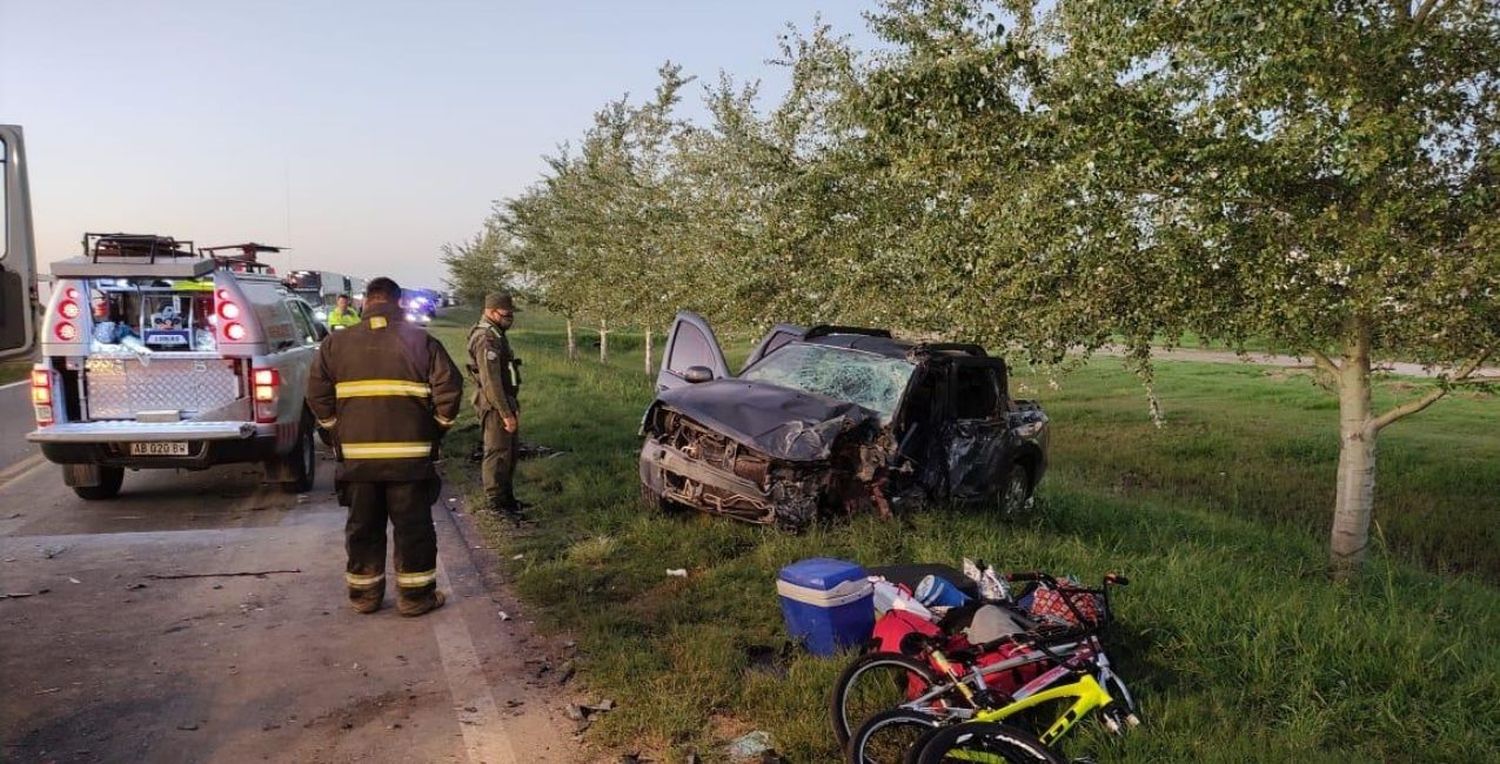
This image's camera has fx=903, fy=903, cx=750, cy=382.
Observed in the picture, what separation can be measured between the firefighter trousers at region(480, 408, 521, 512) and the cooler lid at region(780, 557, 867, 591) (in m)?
3.75

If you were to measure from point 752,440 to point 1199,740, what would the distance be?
3.40m

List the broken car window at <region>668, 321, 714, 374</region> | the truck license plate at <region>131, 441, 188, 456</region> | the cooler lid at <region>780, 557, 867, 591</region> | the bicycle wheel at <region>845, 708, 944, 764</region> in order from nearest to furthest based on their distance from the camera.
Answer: the bicycle wheel at <region>845, 708, 944, 764</region> < the cooler lid at <region>780, 557, 867, 591</region> < the truck license plate at <region>131, 441, 188, 456</region> < the broken car window at <region>668, 321, 714, 374</region>

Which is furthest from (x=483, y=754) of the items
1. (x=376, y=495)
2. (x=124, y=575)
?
(x=124, y=575)

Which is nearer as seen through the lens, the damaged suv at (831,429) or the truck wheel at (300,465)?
the damaged suv at (831,429)

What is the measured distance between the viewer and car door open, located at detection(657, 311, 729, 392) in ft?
26.1

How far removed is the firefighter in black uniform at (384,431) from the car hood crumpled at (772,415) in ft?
6.43

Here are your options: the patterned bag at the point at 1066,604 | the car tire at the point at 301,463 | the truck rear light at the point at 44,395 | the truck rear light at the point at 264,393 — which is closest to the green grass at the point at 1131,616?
the patterned bag at the point at 1066,604

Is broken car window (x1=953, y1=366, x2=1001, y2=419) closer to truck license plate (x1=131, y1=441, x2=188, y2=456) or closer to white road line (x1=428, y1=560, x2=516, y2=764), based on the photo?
white road line (x1=428, y1=560, x2=516, y2=764)

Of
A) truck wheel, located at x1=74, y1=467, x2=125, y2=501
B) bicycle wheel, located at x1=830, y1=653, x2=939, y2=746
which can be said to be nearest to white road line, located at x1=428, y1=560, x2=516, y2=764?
bicycle wheel, located at x1=830, y1=653, x2=939, y2=746

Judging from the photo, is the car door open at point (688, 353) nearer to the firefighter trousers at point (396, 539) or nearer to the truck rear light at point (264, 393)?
the firefighter trousers at point (396, 539)

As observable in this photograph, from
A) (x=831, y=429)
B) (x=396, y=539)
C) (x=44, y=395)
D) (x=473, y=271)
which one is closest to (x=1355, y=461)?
(x=831, y=429)

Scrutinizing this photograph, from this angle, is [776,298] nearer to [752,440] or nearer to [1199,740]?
[752,440]

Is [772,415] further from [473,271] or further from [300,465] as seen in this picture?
[473,271]

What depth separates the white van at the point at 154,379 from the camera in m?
7.25
